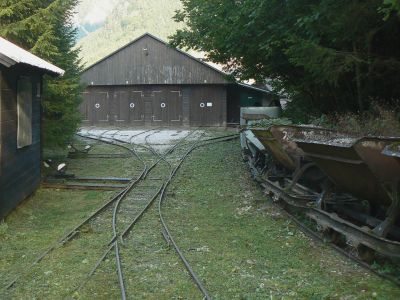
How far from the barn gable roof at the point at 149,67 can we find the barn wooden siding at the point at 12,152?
2801cm

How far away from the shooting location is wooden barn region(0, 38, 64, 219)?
10039 millimetres

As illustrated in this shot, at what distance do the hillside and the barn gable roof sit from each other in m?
80.8

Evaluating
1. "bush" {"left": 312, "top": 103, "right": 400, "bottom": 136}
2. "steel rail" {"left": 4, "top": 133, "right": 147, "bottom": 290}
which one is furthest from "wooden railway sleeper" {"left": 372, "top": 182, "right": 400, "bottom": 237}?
"steel rail" {"left": 4, "top": 133, "right": 147, "bottom": 290}

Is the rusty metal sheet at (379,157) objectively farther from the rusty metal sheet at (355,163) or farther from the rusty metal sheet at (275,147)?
the rusty metal sheet at (275,147)

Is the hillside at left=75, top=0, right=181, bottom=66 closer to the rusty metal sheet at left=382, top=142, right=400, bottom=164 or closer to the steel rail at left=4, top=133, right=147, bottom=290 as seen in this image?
the steel rail at left=4, top=133, right=147, bottom=290

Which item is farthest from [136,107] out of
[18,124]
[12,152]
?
[12,152]

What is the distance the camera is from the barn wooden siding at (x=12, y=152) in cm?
1010

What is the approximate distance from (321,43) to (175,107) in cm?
2741

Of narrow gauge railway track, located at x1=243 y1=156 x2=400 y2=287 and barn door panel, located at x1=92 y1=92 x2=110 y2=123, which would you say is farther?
Result: barn door panel, located at x1=92 y1=92 x2=110 y2=123

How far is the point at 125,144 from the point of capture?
1009 inches

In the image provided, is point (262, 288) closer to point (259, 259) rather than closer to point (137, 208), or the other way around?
point (259, 259)

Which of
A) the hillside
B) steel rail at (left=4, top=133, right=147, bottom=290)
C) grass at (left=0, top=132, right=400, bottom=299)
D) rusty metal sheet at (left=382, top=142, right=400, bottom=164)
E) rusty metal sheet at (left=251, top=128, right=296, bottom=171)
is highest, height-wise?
the hillside

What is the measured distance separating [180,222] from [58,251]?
300 cm

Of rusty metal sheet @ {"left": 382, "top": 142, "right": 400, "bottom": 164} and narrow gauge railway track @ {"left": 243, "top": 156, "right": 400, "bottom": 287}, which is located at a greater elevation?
rusty metal sheet @ {"left": 382, "top": 142, "right": 400, "bottom": 164}
